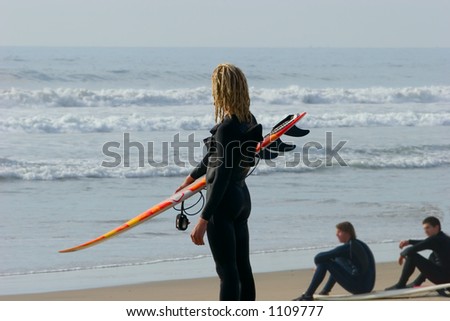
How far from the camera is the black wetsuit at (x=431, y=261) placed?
5203mm

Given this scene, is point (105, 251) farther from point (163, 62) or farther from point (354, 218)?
point (163, 62)

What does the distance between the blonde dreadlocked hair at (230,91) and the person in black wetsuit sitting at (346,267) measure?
1576 mm

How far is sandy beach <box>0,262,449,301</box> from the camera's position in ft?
18.2

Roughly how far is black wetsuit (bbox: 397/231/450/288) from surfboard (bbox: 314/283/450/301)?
8 centimetres

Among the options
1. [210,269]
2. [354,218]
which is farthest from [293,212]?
[210,269]

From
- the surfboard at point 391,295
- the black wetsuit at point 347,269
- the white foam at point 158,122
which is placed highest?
the white foam at point 158,122

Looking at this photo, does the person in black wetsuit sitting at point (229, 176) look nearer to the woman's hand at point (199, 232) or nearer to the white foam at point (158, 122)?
the woman's hand at point (199, 232)

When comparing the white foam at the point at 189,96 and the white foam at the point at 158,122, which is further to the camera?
the white foam at the point at 189,96

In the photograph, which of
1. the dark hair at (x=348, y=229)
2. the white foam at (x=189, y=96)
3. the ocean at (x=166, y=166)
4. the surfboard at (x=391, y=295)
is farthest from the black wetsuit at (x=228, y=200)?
the white foam at (x=189, y=96)

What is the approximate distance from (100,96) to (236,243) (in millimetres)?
18469

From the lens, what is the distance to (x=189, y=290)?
227 inches

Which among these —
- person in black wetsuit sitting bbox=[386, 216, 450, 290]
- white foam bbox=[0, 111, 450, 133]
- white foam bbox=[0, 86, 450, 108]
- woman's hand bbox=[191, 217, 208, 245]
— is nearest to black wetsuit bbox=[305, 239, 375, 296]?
person in black wetsuit sitting bbox=[386, 216, 450, 290]

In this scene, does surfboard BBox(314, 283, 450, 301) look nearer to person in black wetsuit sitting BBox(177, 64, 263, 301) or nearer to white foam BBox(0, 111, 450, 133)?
person in black wetsuit sitting BBox(177, 64, 263, 301)

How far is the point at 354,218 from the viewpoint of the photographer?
8766mm
